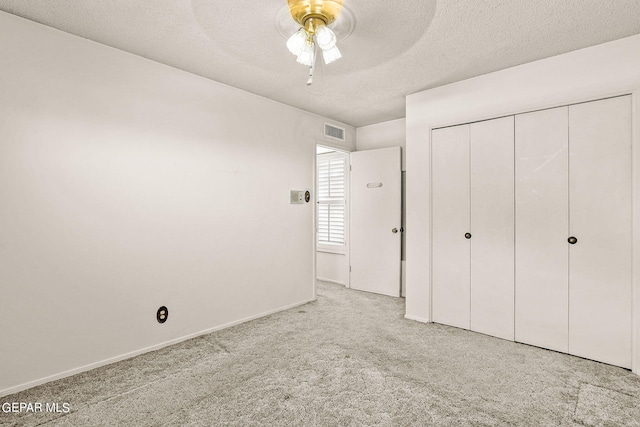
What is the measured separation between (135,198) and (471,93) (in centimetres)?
325

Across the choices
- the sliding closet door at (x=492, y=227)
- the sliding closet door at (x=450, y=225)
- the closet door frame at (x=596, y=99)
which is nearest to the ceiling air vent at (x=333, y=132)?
the sliding closet door at (x=450, y=225)

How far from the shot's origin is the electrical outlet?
2744mm

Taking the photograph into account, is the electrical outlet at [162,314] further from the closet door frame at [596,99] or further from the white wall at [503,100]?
the closet door frame at [596,99]

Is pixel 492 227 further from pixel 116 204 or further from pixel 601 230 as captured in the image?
pixel 116 204

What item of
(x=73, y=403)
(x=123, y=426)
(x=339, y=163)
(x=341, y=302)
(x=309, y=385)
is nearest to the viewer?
(x=123, y=426)

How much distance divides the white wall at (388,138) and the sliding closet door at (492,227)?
50.9 inches

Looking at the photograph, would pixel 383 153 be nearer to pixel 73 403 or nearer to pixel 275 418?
pixel 275 418

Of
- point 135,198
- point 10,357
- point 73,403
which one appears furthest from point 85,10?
point 73,403

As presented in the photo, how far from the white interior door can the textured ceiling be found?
151 cm

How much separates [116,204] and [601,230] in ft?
12.7

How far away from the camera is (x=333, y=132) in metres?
4.54

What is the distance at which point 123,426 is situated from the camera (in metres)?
1.76

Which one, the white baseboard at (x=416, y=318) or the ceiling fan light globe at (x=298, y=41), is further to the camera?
the white baseboard at (x=416, y=318)

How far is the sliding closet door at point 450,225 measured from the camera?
10.4 ft
